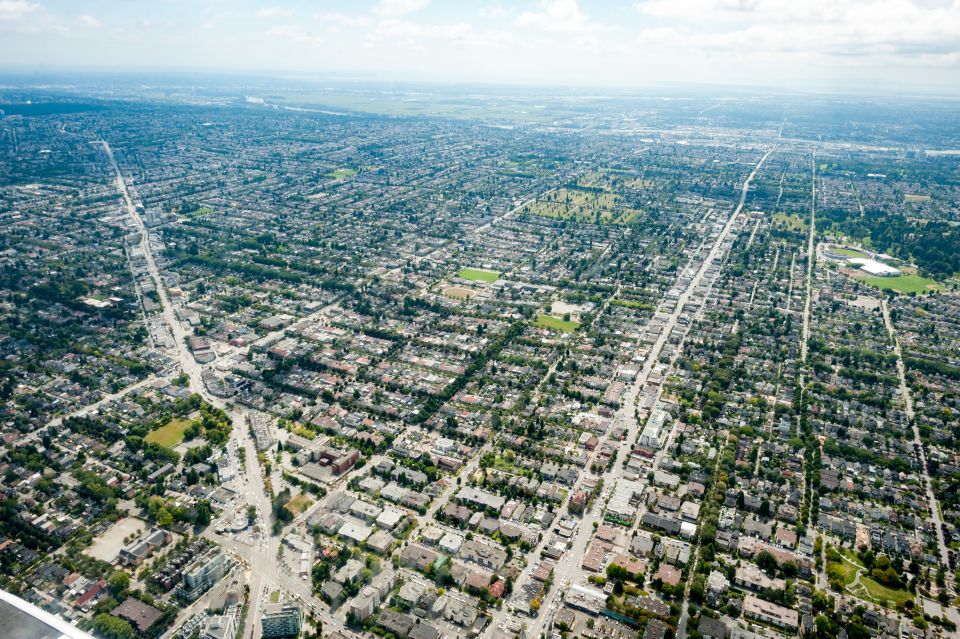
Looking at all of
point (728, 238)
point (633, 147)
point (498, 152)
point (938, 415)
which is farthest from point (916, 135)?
point (938, 415)

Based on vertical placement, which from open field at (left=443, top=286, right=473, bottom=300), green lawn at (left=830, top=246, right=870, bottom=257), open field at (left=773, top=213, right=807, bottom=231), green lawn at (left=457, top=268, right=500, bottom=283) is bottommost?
open field at (left=443, top=286, right=473, bottom=300)

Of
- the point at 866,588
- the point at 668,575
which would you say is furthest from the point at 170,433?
the point at 866,588

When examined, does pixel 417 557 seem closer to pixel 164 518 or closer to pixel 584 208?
pixel 164 518

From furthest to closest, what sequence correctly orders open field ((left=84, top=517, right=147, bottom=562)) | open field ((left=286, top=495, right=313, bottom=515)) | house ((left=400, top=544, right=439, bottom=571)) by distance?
1. open field ((left=286, top=495, right=313, bottom=515))
2. open field ((left=84, top=517, right=147, bottom=562))
3. house ((left=400, top=544, right=439, bottom=571))

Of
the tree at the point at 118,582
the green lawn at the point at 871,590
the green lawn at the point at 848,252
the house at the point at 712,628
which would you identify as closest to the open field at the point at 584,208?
the green lawn at the point at 848,252

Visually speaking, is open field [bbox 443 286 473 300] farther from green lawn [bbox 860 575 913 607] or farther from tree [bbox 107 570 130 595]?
green lawn [bbox 860 575 913 607]

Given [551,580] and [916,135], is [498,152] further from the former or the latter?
[916,135]

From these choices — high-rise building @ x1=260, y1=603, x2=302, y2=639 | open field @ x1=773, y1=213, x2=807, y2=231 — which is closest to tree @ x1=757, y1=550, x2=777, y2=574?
high-rise building @ x1=260, y1=603, x2=302, y2=639
